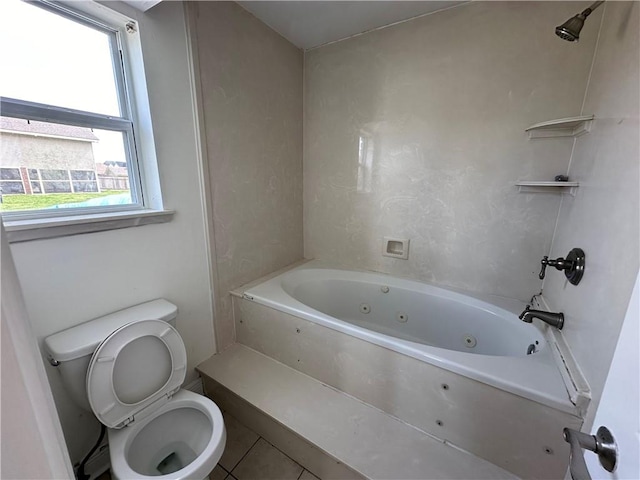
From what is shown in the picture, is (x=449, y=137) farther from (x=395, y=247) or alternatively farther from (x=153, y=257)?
(x=153, y=257)

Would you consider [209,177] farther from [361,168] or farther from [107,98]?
[361,168]

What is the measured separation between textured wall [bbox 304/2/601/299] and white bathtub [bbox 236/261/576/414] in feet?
0.56

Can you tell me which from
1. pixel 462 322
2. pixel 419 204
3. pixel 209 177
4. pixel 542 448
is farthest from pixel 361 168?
pixel 542 448

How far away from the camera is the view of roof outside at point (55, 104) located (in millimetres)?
904

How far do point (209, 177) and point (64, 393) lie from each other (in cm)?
117

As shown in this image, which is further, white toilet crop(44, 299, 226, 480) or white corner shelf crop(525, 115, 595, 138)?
white corner shelf crop(525, 115, 595, 138)

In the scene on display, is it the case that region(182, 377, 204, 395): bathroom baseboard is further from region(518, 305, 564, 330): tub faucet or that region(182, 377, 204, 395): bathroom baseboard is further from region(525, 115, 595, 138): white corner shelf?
region(525, 115, 595, 138): white corner shelf

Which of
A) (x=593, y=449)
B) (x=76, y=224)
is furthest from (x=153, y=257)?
(x=593, y=449)

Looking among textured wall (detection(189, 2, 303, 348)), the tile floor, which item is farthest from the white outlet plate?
the tile floor

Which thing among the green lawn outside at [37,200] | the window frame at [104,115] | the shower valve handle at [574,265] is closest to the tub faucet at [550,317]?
the shower valve handle at [574,265]

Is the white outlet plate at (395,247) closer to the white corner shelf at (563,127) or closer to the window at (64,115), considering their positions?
the white corner shelf at (563,127)

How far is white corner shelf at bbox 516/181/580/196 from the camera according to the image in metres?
1.29

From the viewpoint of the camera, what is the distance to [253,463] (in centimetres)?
128

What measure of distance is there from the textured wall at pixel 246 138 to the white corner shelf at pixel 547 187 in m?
1.58
